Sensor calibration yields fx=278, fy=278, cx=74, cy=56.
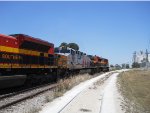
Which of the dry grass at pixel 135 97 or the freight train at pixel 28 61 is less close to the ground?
the freight train at pixel 28 61

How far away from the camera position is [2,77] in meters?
15.7

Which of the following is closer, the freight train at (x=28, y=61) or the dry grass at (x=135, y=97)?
the dry grass at (x=135, y=97)

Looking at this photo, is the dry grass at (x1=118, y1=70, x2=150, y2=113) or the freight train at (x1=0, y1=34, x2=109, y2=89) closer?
the dry grass at (x1=118, y1=70, x2=150, y2=113)

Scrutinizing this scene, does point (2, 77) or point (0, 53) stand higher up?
point (0, 53)

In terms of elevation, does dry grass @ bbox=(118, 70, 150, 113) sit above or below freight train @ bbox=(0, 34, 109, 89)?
below

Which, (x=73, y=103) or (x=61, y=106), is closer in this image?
(x=61, y=106)

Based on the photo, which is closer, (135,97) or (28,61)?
(28,61)

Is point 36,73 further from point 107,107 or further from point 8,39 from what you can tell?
point 107,107

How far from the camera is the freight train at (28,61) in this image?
1659 centimetres

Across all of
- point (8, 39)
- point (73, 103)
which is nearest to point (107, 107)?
point (73, 103)

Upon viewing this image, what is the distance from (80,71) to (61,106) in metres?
23.6

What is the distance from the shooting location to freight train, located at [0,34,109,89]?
16594 mm

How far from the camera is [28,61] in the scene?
19.3 meters

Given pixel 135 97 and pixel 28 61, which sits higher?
pixel 28 61
